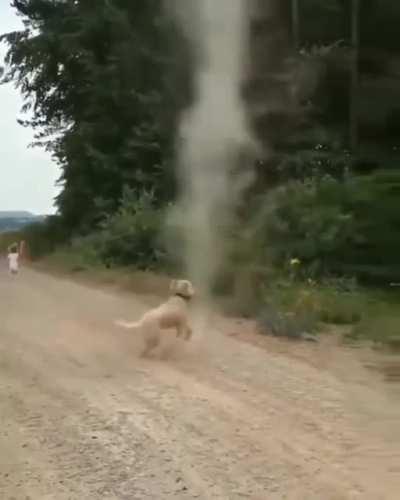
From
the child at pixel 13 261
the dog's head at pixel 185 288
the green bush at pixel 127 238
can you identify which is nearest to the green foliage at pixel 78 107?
the green bush at pixel 127 238

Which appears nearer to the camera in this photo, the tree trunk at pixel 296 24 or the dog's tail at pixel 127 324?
the tree trunk at pixel 296 24

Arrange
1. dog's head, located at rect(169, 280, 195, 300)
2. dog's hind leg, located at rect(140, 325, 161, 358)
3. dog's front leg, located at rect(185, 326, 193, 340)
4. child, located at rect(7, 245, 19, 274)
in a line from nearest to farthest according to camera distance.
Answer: dog's head, located at rect(169, 280, 195, 300) < dog's front leg, located at rect(185, 326, 193, 340) < dog's hind leg, located at rect(140, 325, 161, 358) < child, located at rect(7, 245, 19, 274)

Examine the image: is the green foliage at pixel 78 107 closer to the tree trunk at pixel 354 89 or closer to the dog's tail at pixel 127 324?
the dog's tail at pixel 127 324

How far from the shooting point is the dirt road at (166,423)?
14.4 ft

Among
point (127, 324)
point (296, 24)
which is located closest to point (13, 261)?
point (127, 324)

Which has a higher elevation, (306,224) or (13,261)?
(306,224)

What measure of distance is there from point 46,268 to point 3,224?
1609cm

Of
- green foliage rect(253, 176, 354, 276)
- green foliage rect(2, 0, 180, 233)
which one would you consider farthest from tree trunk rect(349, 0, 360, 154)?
green foliage rect(2, 0, 180, 233)

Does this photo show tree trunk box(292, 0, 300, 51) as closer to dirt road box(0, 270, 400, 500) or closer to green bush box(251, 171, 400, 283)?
green bush box(251, 171, 400, 283)

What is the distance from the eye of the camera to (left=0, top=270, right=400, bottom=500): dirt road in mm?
4402

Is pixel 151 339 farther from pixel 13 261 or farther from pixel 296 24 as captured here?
pixel 13 261

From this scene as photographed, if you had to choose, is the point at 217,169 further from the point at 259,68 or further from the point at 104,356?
the point at 104,356

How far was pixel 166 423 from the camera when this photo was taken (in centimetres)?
574

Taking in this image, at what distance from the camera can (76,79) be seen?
1908 cm
